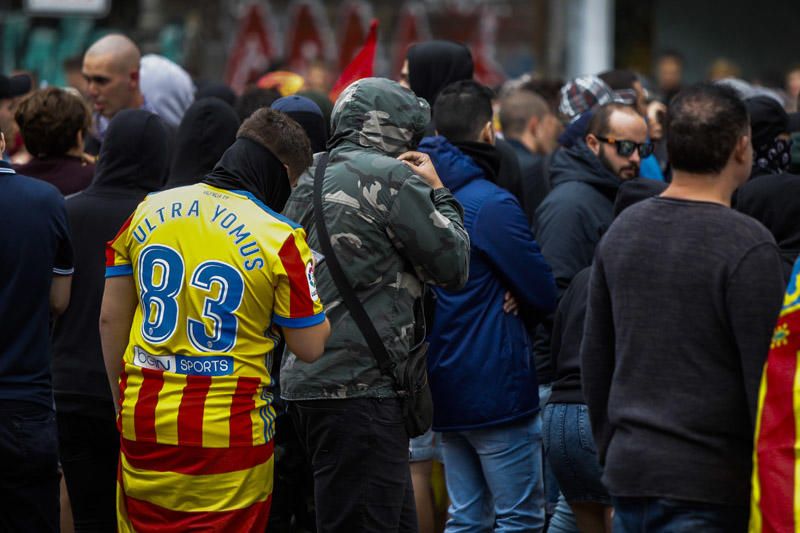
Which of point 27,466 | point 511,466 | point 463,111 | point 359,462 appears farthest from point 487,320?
point 27,466

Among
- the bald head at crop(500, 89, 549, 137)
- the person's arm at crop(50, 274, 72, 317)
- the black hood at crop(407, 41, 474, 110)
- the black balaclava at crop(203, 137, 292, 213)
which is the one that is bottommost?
the bald head at crop(500, 89, 549, 137)

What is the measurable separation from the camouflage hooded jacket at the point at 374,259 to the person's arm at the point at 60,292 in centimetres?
102

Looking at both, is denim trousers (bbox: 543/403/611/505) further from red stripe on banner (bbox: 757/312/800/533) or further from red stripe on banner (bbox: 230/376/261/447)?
red stripe on banner (bbox: 757/312/800/533)

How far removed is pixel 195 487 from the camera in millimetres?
4281

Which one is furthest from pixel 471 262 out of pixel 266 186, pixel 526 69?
pixel 526 69

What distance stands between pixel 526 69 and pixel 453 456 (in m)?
14.1

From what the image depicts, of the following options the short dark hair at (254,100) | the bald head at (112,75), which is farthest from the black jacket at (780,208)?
the bald head at (112,75)

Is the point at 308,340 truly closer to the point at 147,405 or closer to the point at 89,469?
the point at 147,405

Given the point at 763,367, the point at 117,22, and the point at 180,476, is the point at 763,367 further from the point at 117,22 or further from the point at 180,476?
the point at 117,22

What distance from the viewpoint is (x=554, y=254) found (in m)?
5.98

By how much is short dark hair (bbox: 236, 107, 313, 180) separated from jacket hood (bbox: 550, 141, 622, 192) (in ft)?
6.28

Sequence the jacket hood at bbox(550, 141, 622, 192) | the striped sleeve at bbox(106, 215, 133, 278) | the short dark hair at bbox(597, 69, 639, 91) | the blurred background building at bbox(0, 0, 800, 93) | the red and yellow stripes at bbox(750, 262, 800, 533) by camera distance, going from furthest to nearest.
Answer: the blurred background building at bbox(0, 0, 800, 93) < the short dark hair at bbox(597, 69, 639, 91) < the jacket hood at bbox(550, 141, 622, 192) < the striped sleeve at bbox(106, 215, 133, 278) < the red and yellow stripes at bbox(750, 262, 800, 533)

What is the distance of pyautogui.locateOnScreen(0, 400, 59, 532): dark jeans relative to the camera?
4711mm

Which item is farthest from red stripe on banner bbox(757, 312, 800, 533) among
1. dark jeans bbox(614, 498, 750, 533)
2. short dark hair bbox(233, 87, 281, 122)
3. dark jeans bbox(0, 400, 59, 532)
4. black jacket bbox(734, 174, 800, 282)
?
short dark hair bbox(233, 87, 281, 122)
